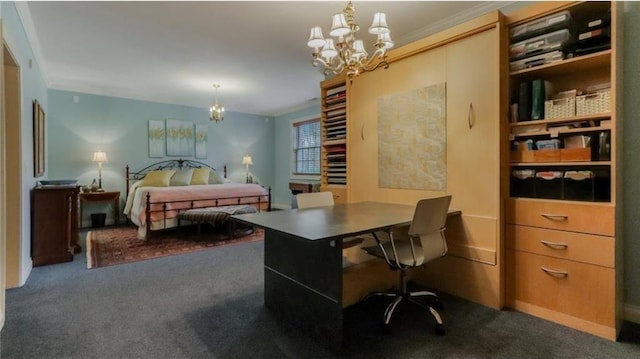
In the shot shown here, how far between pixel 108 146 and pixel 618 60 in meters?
7.25

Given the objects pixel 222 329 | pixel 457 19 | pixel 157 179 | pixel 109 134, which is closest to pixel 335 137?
pixel 457 19

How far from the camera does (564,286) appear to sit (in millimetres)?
2070

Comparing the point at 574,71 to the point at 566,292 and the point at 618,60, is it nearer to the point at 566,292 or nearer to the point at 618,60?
the point at 618,60

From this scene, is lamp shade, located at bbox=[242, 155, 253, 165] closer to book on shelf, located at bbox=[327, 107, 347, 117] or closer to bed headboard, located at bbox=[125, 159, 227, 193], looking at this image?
bed headboard, located at bbox=[125, 159, 227, 193]

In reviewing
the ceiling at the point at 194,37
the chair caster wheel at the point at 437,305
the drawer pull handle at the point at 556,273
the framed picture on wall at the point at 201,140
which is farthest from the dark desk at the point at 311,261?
the framed picture on wall at the point at 201,140

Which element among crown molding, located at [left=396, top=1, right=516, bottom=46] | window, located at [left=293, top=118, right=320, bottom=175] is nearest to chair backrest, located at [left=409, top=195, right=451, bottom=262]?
crown molding, located at [left=396, top=1, right=516, bottom=46]

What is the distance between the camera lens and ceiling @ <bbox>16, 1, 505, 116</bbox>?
2.81 m

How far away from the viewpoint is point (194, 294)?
2.65 meters

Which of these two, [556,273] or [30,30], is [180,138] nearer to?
[30,30]

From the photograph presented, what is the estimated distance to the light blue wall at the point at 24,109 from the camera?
257cm

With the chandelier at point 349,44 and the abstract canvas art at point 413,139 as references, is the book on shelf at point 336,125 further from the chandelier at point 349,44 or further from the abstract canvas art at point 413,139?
the chandelier at point 349,44

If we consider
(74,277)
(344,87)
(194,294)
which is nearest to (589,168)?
(344,87)

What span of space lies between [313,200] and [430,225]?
1.10 metres

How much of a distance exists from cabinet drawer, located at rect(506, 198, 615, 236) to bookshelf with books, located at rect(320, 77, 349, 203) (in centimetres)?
169
